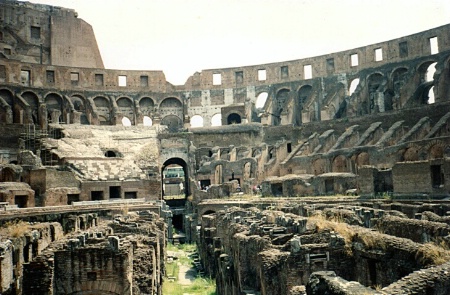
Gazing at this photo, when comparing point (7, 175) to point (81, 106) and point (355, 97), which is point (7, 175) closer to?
point (81, 106)

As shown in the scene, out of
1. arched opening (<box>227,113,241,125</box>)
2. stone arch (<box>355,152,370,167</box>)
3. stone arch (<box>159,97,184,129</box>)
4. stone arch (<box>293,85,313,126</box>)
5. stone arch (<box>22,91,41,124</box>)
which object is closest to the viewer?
stone arch (<box>355,152,370,167</box>)

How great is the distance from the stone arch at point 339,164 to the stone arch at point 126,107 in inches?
1086

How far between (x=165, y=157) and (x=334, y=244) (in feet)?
119

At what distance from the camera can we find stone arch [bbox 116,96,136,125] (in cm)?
5794

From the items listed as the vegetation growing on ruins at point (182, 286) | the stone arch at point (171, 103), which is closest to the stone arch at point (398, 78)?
the stone arch at point (171, 103)

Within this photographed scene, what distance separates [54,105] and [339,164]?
34.2 m

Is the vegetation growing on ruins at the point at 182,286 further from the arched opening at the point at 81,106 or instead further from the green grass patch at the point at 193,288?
the arched opening at the point at 81,106

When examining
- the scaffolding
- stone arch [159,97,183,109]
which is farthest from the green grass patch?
stone arch [159,97,183,109]

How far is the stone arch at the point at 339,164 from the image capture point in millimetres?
39250

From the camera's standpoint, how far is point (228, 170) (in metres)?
45.2

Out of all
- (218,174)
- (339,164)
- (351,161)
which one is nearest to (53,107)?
(218,174)

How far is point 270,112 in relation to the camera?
188ft

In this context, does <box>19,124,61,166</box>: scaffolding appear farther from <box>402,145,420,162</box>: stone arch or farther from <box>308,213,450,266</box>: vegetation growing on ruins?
<box>308,213,450,266</box>: vegetation growing on ruins

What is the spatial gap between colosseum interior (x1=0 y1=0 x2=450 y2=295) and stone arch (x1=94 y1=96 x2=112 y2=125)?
180mm
